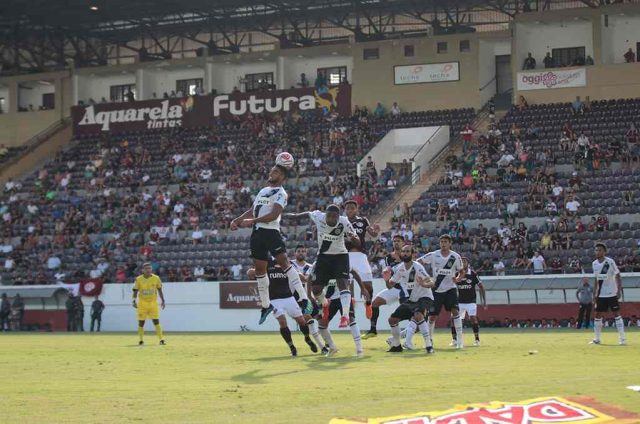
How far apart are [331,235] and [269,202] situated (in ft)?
6.56

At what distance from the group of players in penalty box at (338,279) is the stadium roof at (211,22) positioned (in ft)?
117

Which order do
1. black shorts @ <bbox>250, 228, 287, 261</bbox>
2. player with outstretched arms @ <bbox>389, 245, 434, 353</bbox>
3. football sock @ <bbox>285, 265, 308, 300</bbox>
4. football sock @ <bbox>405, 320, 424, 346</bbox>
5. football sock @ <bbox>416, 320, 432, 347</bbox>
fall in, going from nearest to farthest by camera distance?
black shorts @ <bbox>250, 228, 287, 261</bbox>, football sock @ <bbox>285, 265, 308, 300</bbox>, football sock @ <bbox>416, 320, 432, 347</bbox>, player with outstretched arms @ <bbox>389, 245, 434, 353</bbox>, football sock @ <bbox>405, 320, 424, 346</bbox>

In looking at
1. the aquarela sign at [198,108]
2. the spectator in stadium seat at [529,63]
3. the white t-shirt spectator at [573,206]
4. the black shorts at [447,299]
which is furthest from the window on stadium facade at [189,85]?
the black shorts at [447,299]

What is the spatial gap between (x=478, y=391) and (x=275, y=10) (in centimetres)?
5009

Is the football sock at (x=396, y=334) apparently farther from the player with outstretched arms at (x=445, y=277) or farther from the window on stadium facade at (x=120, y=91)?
the window on stadium facade at (x=120, y=91)

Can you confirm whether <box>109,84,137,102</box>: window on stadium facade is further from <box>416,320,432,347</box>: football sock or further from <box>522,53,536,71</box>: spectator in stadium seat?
<box>416,320,432,347</box>: football sock

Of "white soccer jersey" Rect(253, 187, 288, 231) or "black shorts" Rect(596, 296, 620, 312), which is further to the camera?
"black shorts" Rect(596, 296, 620, 312)

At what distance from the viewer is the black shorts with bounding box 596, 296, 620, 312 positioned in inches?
950

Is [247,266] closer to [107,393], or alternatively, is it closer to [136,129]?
[136,129]

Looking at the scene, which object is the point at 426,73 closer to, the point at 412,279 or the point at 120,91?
the point at 120,91

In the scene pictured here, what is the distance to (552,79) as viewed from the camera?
54438 millimetres

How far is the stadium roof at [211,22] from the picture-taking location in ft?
195

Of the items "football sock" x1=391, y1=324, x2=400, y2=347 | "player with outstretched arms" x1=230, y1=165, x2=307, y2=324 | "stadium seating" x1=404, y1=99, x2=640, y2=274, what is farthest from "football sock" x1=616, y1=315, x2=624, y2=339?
"stadium seating" x1=404, y1=99, x2=640, y2=274

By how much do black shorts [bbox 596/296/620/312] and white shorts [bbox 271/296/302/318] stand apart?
25.9 feet
